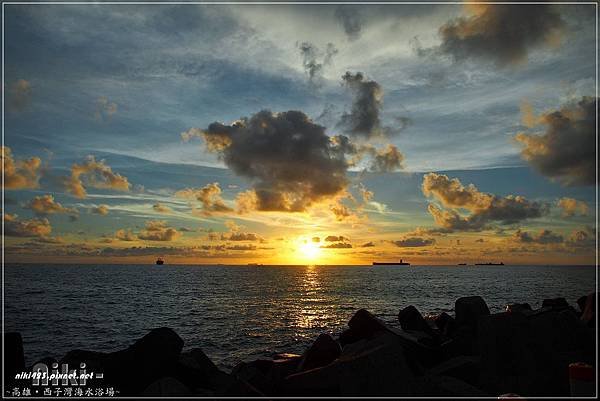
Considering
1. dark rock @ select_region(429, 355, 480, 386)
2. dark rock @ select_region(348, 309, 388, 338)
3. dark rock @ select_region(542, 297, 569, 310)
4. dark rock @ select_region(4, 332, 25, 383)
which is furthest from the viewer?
dark rock @ select_region(542, 297, 569, 310)

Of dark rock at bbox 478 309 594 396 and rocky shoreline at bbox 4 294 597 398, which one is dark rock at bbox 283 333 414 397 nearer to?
rocky shoreline at bbox 4 294 597 398

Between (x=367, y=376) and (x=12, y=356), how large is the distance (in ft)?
36.4

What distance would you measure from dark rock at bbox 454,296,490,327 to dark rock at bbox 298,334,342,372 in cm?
765

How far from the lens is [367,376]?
8766mm

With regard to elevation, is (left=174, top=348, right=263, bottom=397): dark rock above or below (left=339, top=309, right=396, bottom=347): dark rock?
below

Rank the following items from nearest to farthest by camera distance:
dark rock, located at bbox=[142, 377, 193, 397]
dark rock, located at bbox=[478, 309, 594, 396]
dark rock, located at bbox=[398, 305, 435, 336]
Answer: dark rock, located at bbox=[142, 377, 193, 397] < dark rock, located at bbox=[478, 309, 594, 396] < dark rock, located at bbox=[398, 305, 435, 336]

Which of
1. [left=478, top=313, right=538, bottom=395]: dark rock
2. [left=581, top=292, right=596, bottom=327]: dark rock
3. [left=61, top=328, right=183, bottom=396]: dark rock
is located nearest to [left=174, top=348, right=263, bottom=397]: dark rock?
[left=61, top=328, right=183, bottom=396]: dark rock

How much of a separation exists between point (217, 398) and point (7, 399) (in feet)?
19.4

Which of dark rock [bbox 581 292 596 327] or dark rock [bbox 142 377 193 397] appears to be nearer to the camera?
dark rock [bbox 142 377 193 397]

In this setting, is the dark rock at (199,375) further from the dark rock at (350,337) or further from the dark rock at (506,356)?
the dark rock at (506,356)

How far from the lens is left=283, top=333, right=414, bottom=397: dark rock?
342 inches

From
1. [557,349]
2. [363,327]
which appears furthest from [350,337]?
[557,349]

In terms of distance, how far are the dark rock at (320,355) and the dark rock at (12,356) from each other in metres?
8.52

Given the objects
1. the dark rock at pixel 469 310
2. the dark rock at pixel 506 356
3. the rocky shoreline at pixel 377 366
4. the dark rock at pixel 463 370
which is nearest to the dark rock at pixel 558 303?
the dark rock at pixel 469 310
